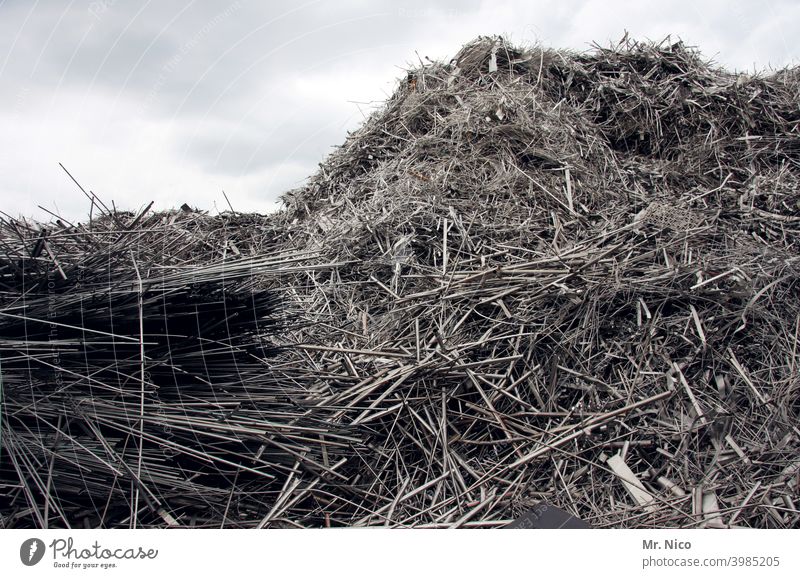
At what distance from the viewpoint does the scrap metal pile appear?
3.13 metres

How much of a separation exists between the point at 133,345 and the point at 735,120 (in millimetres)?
6563

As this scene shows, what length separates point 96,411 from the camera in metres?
3.12

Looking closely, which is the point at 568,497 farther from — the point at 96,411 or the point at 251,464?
the point at 96,411

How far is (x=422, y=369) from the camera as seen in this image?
362 centimetres

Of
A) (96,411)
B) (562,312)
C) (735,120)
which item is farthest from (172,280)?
(735,120)
